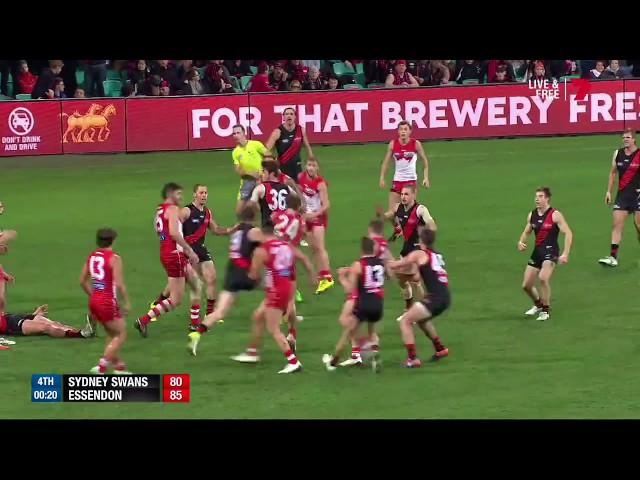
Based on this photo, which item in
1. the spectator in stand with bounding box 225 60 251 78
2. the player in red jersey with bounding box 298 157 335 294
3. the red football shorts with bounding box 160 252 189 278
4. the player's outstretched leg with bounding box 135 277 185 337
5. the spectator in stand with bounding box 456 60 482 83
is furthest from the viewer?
the spectator in stand with bounding box 225 60 251 78

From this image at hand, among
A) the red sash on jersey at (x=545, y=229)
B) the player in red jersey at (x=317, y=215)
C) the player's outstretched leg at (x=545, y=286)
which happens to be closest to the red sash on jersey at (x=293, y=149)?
the player in red jersey at (x=317, y=215)

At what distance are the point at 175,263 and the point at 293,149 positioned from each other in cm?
622

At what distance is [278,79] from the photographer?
117 feet

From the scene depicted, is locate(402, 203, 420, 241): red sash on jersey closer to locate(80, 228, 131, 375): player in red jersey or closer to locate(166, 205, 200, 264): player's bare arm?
locate(166, 205, 200, 264): player's bare arm

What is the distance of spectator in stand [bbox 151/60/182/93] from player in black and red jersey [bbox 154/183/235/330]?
15.9 meters

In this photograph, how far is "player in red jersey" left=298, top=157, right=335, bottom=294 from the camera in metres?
20.8

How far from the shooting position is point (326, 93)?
34188mm

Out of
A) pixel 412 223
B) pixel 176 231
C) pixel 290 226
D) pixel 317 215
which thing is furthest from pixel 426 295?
pixel 317 215

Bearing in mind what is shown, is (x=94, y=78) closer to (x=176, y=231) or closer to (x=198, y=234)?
(x=198, y=234)

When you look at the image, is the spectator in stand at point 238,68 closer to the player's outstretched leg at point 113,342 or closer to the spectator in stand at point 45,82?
the spectator in stand at point 45,82

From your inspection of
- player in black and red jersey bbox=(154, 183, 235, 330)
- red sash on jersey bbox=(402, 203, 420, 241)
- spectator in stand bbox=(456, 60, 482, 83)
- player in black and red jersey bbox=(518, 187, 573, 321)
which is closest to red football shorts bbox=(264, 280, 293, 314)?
player in black and red jersey bbox=(154, 183, 235, 330)

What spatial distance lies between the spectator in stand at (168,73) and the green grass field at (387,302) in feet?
6.98

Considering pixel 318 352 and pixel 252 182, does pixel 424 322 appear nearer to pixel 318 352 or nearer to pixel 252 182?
pixel 318 352

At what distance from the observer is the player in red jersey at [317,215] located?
20766mm
